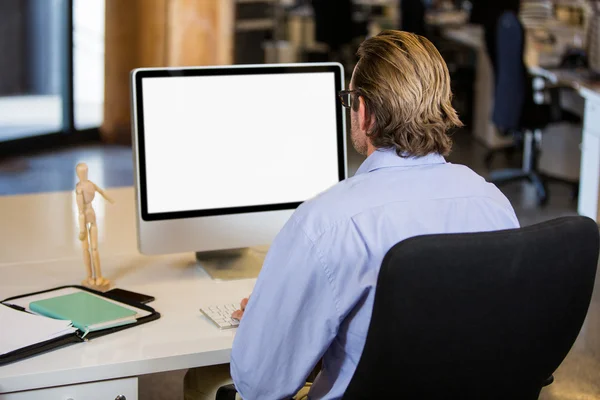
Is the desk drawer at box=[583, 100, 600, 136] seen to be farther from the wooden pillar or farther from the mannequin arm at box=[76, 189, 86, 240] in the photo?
the mannequin arm at box=[76, 189, 86, 240]

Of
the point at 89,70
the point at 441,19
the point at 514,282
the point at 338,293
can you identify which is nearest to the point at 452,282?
the point at 514,282

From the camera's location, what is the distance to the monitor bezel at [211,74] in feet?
6.34

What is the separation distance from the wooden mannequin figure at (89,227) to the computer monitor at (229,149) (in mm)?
109

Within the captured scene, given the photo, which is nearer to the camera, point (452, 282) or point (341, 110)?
point (452, 282)

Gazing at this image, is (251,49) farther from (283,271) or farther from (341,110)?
(283,271)

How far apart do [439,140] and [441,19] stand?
7.53 m

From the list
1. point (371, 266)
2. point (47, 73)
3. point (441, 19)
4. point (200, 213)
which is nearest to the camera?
point (371, 266)

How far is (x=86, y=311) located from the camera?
1681 mm

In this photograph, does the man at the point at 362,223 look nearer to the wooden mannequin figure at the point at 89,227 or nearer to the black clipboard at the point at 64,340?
the black clipboard at the point at 64,340

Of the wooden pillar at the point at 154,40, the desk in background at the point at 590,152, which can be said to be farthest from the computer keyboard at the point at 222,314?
the wooden pillar at the point at 154,40

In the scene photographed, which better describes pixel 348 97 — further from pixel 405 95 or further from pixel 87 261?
pixel 87 261

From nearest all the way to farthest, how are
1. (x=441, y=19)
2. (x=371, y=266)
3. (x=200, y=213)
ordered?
(x=371, y=266), (x=200, y=213), (x=441, y=19)

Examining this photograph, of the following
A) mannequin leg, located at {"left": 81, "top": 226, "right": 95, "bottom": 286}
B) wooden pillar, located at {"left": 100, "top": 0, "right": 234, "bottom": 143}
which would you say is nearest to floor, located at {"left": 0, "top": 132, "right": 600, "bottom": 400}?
wooden pillar, located at {"left": 100, "top": 0, "right": 234, "bottom": 143}

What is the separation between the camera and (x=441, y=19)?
339 inches
